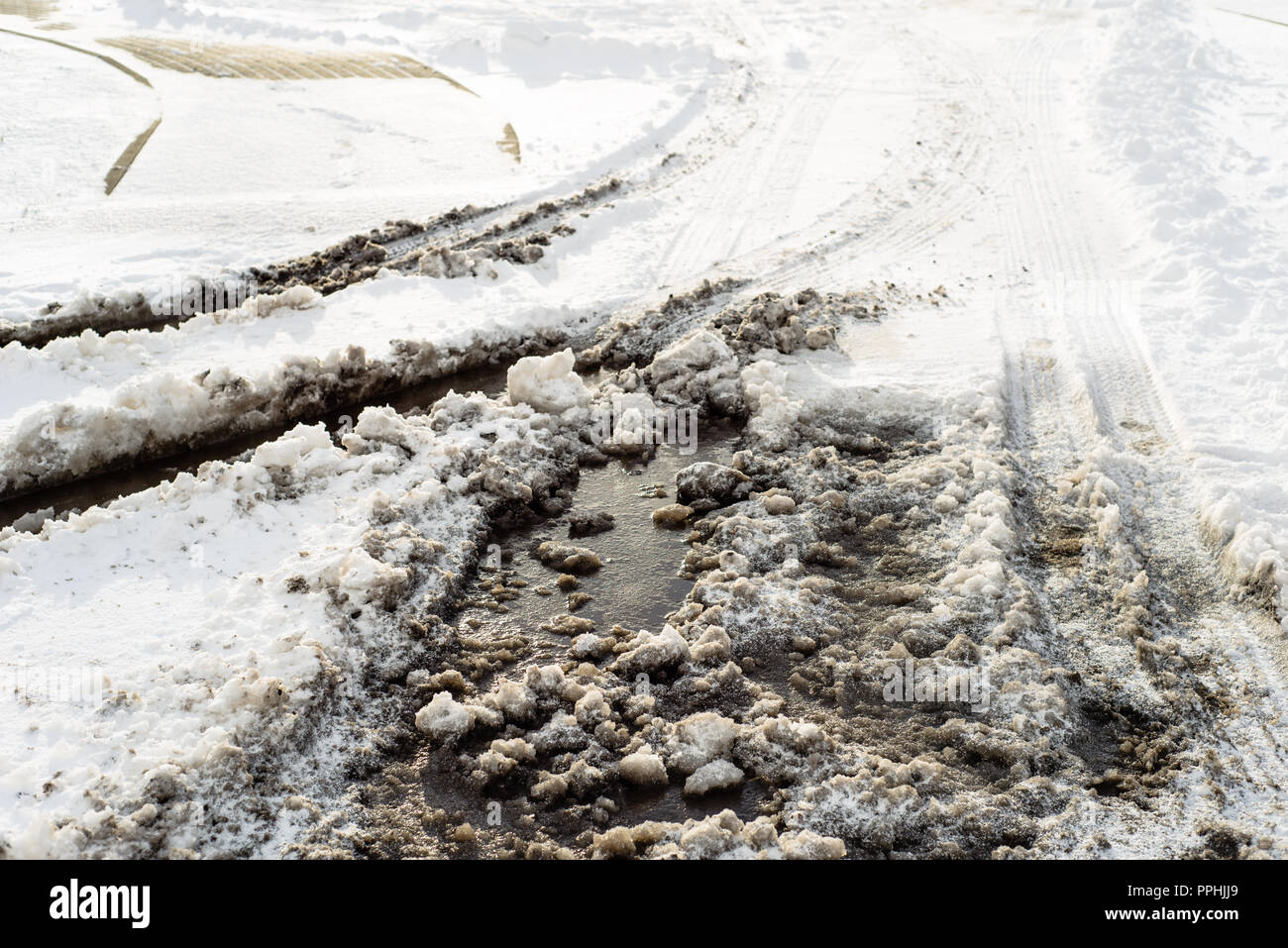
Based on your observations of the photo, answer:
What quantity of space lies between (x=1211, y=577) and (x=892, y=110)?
9.76 m

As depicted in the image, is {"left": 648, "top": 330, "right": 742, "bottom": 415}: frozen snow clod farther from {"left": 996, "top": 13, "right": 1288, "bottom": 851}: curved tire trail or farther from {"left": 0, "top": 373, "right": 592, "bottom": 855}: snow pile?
{"left": 996, "top": 13, "right": 1288, "bottom": 851}: curved tire trail

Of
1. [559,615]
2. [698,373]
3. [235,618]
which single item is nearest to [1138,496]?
[698,373]

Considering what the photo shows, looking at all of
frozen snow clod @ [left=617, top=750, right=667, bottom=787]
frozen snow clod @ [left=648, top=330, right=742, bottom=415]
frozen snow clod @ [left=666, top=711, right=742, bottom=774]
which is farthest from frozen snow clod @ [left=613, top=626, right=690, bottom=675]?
frozen snow clod @ [left=648, top=330, right=742, bottom=415]

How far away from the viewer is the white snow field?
5.57 metres

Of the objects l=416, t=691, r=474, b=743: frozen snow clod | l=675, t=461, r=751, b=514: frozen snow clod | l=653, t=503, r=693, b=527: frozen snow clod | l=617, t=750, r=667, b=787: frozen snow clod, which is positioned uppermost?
l=675, t=461, r=751, b=514: frozen snow clod

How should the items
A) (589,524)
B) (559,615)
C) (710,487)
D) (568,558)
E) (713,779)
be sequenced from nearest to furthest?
(713,779)
(559,615)
(568,558)
(589,524)
(710,487)

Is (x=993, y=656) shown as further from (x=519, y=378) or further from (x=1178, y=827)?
(x=519, y=378)

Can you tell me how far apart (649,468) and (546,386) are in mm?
1149

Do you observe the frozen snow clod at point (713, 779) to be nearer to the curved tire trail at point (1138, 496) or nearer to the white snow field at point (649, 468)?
the white snow field at point (649, 468)

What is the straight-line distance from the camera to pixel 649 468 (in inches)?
327

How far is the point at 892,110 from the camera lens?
583 inches

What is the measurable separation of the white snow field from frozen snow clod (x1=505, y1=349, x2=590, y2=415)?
4cm

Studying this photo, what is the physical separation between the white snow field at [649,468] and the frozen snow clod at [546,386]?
→ 0.12ft

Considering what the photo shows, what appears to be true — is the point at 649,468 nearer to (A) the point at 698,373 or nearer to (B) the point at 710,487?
(B) the point at 710,487
